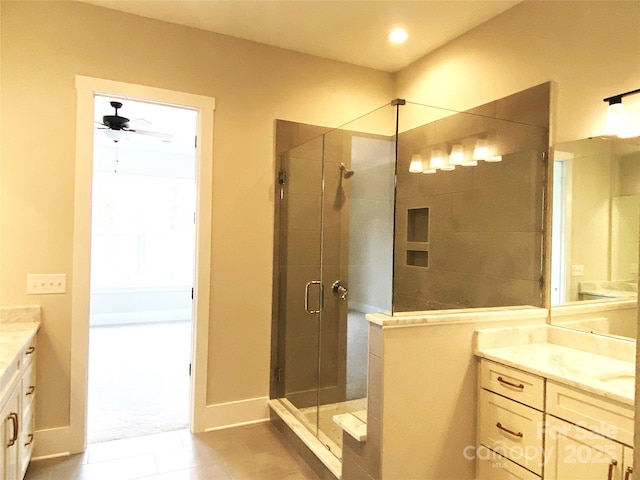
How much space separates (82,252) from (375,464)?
87.7 inches

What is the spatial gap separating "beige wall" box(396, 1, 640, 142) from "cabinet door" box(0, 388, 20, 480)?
3.16 metres

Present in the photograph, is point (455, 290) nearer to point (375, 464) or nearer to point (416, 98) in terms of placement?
point (375, 464)

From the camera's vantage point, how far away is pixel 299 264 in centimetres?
331

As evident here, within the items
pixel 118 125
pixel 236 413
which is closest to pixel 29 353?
pixel 236 413

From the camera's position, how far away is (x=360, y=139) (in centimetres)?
334

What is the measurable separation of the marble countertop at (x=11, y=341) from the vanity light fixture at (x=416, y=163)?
270 centimetres

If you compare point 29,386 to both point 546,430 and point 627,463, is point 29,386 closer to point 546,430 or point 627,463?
point 546,430

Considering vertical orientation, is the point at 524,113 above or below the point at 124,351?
above

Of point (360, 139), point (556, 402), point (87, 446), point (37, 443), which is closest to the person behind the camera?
point (556, 402)

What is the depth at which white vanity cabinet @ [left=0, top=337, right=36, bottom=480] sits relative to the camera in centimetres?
173

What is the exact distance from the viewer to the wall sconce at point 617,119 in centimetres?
206

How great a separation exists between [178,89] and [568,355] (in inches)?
119

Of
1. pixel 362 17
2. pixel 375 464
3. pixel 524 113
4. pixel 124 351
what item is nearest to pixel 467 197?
pixel 524 113

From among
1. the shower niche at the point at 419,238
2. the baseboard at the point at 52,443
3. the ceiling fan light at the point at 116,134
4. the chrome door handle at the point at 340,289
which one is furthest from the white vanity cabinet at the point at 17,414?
the ceiling fan light at the point at 116,134
